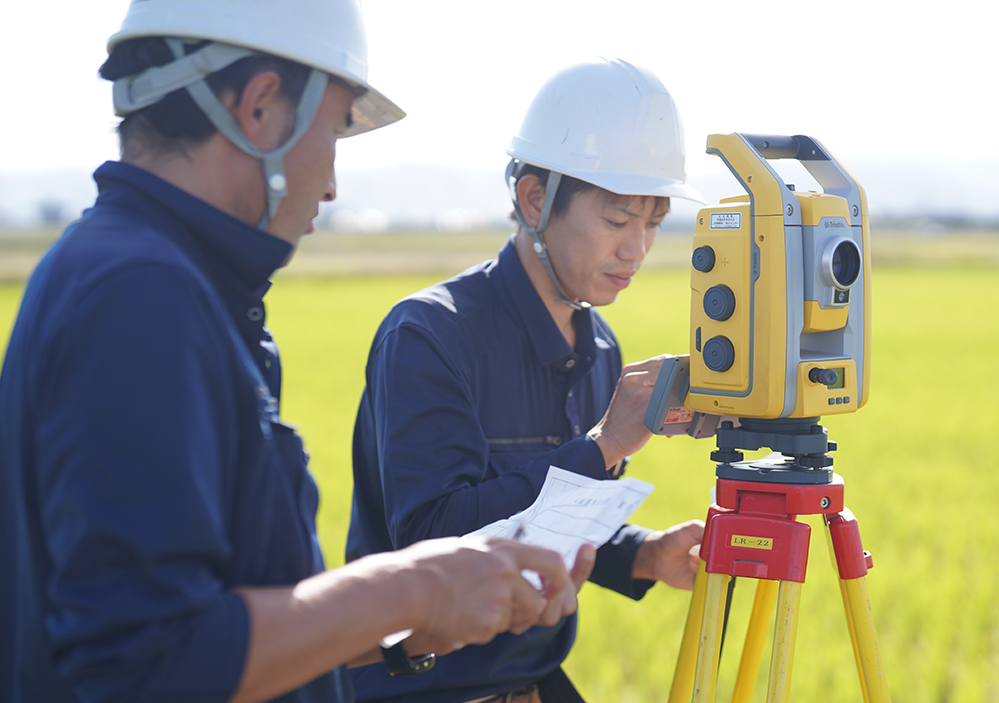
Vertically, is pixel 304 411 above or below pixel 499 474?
below

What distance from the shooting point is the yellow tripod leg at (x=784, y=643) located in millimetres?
1869

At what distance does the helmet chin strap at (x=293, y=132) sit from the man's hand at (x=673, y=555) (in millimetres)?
1520

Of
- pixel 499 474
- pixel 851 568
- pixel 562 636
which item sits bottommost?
pixel 562 636

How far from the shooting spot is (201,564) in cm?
106

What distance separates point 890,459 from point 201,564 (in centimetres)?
834

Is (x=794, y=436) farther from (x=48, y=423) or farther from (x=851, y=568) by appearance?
(x=48, y=423)

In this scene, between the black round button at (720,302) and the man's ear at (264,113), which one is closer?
the man's ear at (264,113)

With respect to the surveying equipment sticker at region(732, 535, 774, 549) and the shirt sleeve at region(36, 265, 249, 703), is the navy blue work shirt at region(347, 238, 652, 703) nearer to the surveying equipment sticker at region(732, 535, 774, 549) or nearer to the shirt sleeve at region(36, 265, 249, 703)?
the surveying equipment sticker at region(732, 535, 774, 549)

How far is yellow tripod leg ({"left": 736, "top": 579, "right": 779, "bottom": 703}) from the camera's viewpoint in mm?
2084

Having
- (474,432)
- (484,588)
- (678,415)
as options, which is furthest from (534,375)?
(484,588)

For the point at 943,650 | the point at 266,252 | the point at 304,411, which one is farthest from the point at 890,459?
the point at 266,252

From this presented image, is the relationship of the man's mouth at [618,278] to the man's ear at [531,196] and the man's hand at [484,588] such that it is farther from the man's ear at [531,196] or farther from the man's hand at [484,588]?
the man's hand at [484,588]

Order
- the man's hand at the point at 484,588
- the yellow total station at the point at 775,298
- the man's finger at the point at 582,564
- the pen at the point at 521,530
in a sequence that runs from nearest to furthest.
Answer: the man's hand at the point at 484,588, the man's finger at the point at 582,564, the pen at the point at 521,530, the yellow total station at the point at 775,298

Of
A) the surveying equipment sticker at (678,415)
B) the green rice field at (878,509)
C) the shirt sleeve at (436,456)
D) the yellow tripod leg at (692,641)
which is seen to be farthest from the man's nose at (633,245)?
the green rice field at (878,509)
